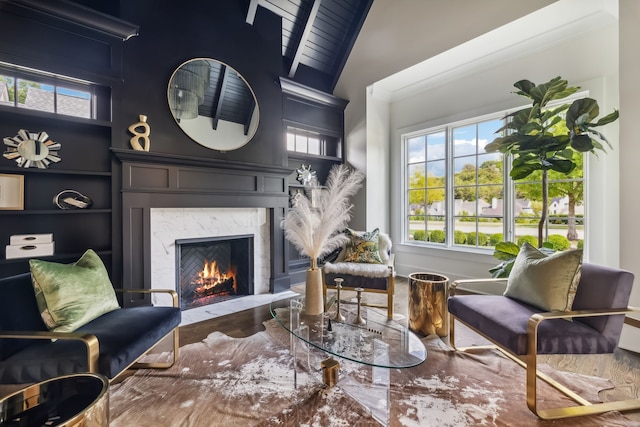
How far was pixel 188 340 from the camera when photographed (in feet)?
8.12

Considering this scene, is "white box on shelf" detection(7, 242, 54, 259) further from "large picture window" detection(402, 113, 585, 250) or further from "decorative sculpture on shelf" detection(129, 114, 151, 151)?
"large picture window" detection(402, 113, 585, 250)

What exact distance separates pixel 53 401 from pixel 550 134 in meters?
3.55

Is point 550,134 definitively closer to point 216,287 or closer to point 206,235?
point 206,235

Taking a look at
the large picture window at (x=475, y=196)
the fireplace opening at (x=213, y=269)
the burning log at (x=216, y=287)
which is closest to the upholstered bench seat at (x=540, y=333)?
the large picture window at (x=475, y=196)

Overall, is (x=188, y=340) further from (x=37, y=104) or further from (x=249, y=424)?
(x=37, y=104)

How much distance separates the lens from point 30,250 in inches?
95.2

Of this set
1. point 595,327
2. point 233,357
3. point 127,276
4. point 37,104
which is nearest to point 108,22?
point 37,104

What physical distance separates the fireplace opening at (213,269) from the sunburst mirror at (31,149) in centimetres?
133

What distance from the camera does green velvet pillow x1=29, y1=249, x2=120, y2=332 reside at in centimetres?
158

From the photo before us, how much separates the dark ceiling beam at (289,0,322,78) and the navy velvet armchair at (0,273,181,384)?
367cm

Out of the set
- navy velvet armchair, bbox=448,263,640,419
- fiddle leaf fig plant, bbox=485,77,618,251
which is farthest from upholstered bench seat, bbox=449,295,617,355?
fiddle leaf fig plant, bbox=485,77,618,251

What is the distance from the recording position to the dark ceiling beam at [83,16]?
2348mm

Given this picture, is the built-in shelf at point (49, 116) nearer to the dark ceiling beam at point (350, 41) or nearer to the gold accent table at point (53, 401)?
the gold accent table at point (53, 401)

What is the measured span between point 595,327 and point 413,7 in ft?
12.5
